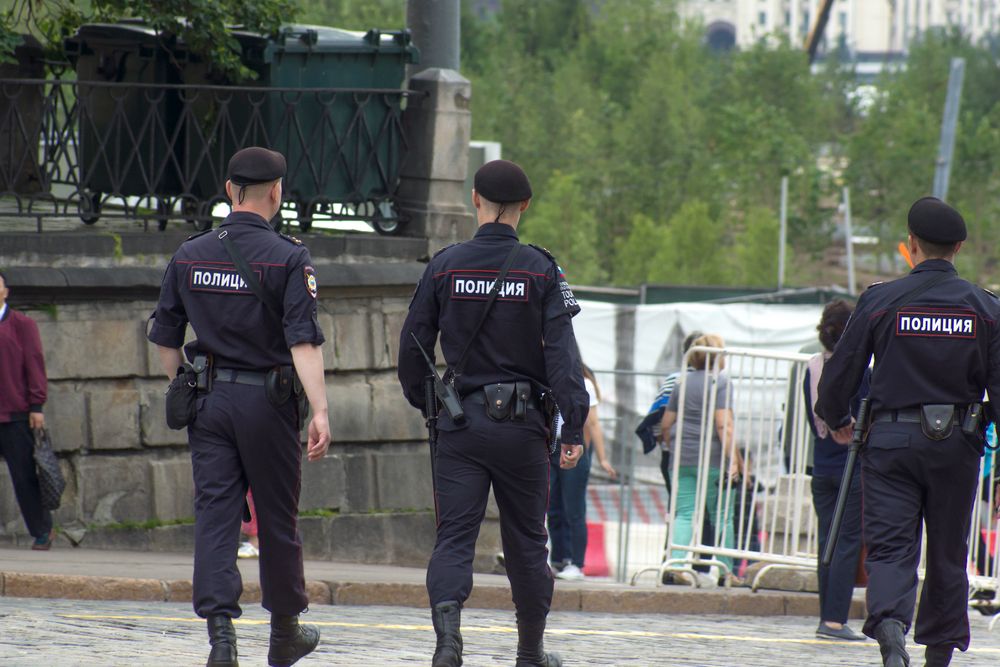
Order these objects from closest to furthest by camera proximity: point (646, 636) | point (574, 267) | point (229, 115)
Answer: point (646, 636) → point (229, 115) → point (574, 267)

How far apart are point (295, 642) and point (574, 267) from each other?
3284cm

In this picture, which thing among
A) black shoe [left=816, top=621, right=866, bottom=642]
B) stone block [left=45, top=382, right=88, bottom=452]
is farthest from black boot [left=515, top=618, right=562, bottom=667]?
stone block [left=45, top=382, right=88, bottom=452]

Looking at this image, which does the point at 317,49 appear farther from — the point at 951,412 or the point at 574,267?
the point at 574,267

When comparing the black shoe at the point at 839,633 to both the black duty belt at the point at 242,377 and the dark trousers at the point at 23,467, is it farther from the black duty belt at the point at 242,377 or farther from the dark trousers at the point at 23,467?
the dark trousers at the point at 23,467

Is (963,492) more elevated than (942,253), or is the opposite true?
(942,253)

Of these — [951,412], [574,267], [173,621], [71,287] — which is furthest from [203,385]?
[574,267]

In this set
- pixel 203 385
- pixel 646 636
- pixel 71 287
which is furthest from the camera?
pixel 71 287

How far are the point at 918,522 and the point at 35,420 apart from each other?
17.1 ft

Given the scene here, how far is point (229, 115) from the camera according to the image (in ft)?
32.8

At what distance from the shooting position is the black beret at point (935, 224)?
598 cm

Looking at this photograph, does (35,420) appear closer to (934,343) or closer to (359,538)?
(359,538)

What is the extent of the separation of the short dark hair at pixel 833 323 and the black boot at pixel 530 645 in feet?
7.72

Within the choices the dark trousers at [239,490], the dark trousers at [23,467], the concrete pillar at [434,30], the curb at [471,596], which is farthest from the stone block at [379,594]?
the concrete pillar at [434,30]

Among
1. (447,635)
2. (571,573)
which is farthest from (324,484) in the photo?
(447,635)
